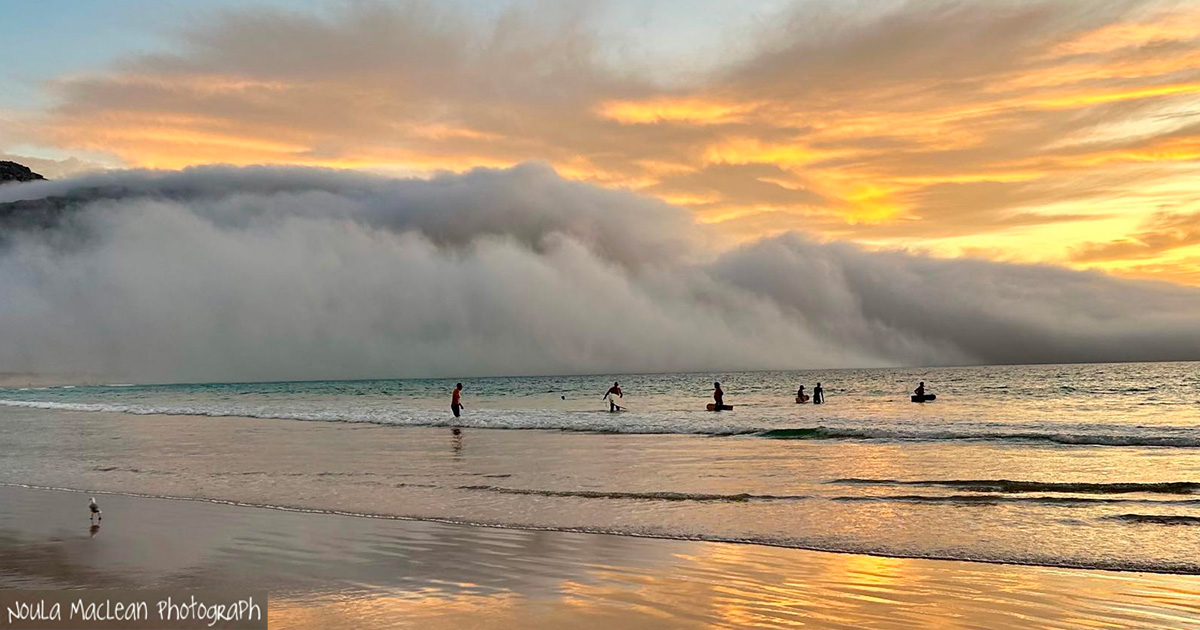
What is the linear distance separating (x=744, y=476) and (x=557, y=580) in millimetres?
10546

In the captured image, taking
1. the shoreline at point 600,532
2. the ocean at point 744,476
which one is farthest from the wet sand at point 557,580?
the ocean at point 744,476

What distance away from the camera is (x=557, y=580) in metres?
9.34

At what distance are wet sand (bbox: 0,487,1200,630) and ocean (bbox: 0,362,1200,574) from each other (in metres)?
1.15

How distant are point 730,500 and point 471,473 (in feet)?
24.9

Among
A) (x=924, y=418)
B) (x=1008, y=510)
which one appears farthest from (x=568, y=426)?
(x=1008, y=510)

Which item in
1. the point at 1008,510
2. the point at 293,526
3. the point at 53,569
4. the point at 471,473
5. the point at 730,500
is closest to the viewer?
the point at 53,569

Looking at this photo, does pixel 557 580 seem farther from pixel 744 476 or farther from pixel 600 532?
pixel 744 476

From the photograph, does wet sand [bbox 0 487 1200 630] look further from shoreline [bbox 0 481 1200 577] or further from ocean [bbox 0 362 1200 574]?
ocean [bbox 0 362 1200 574]

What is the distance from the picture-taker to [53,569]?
992 centimetres

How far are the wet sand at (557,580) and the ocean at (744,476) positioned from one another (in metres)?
1.15

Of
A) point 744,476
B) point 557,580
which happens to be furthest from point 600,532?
point 744,476

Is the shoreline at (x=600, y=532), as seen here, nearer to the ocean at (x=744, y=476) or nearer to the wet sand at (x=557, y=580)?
the ocean at (x=744, y=476)

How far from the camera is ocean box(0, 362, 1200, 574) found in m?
12.5

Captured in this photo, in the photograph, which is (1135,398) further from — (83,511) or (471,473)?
(83,511)
